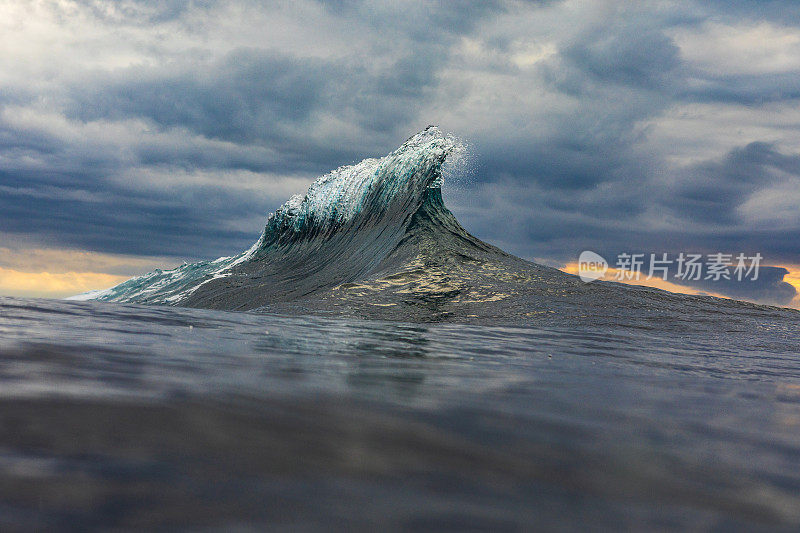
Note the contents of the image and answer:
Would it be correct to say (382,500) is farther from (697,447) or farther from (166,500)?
(697,447)

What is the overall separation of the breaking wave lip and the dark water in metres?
14.5

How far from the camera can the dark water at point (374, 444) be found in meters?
1.29

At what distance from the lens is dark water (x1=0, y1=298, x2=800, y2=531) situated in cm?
129

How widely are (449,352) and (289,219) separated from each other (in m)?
24.9

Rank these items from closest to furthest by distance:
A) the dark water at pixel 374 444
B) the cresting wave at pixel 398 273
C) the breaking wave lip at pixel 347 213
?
the dark water at pixel 374 444, the cresting wave at pixel 398 273, the breaking wave lip at pixel 347 213

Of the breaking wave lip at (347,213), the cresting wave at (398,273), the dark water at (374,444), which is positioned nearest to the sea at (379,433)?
the dark water at (374,444)

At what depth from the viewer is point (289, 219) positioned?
28.9 m

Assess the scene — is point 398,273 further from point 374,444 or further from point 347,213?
point 374,444

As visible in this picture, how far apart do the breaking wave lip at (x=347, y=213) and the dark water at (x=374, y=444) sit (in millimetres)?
14522

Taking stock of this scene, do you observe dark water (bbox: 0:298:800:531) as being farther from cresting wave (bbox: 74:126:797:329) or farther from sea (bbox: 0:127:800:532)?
cresting wave (bbox: 74:126:797:329)

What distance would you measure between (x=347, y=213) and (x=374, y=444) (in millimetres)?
22276

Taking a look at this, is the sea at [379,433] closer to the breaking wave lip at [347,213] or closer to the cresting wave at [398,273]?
the cresting wave at [398,273]

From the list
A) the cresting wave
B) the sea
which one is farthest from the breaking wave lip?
the sea

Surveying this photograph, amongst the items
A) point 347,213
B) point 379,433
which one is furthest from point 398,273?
point 379,433
